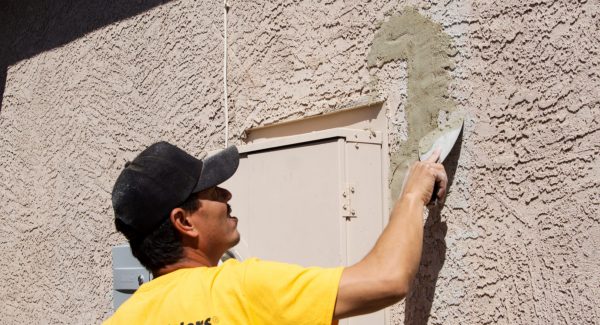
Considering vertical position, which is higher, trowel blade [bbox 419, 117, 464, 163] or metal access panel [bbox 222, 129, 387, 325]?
trowel blade [bbox 419, 117, 464, 163]

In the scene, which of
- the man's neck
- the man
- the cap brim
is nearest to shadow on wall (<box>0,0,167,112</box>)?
the cap brim

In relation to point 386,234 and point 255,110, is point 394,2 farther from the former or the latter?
point 386,234

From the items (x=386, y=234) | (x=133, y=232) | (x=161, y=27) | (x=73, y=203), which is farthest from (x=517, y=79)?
(x=73, y=203)

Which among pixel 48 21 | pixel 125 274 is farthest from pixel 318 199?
pixel 48 21

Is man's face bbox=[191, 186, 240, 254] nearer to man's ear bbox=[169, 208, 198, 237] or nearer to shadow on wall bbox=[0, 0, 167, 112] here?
man's ear bbox=[169, 208, 198, 237]

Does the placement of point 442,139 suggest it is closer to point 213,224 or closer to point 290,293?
point 213,224

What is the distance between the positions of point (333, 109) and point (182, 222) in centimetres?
112

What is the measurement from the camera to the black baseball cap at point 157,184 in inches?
83.7

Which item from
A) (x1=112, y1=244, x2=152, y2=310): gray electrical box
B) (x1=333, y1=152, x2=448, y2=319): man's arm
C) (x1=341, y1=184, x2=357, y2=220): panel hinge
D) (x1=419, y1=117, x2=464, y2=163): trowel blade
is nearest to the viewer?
(x1=333, y1=152, x2=448, y2=319): man's arm

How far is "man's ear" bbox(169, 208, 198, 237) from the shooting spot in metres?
2.14

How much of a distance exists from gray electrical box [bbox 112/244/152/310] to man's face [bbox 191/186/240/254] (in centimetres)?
142

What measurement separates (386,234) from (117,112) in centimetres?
284

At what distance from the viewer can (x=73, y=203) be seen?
4.68 m

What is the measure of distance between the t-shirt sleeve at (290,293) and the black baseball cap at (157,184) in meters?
0.37
